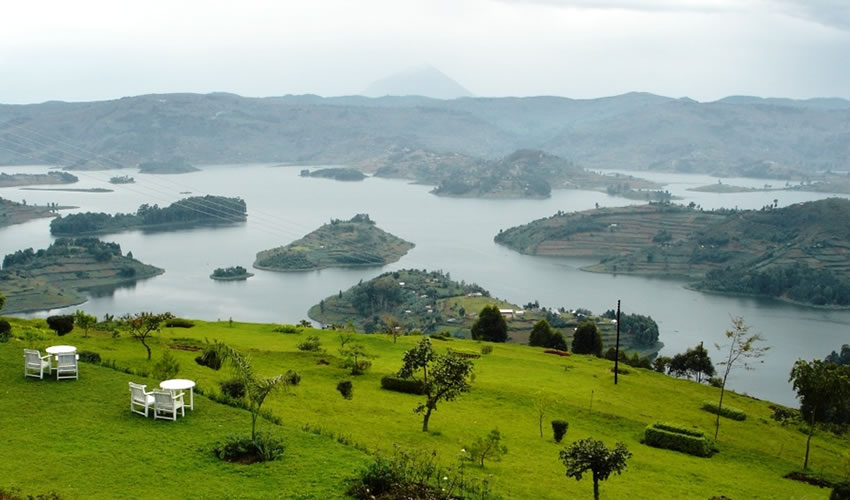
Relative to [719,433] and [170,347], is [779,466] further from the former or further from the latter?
[170,347]

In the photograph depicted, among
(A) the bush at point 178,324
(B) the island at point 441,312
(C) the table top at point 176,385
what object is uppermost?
(C) the table top at point 176,385

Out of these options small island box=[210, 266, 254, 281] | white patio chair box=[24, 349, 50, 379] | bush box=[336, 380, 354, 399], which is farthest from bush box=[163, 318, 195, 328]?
small island box=[210, 266, 254, 281]

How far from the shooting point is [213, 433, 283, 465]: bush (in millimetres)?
13953

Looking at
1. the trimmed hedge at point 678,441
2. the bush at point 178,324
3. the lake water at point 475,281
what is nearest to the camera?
the trimmed hedge at point 678,441

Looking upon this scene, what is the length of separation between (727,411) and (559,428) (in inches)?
424

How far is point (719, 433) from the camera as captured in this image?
24.9m

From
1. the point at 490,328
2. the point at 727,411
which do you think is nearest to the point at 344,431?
the point at 727,411

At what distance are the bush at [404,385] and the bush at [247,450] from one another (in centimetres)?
930

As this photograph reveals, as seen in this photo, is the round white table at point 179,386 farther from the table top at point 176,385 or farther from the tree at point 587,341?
the tree at point 587,341

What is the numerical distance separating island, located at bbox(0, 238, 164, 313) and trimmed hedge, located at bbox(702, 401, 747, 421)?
4207 inches

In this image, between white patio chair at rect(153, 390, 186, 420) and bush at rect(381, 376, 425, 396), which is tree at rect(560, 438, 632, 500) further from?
bush at rect(381, 376, 425, 396)

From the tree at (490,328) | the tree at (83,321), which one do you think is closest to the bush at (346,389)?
the tree at (83,321)

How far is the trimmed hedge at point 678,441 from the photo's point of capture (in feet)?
70.1

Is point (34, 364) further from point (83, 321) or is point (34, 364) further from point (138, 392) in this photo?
point (83, 321)
